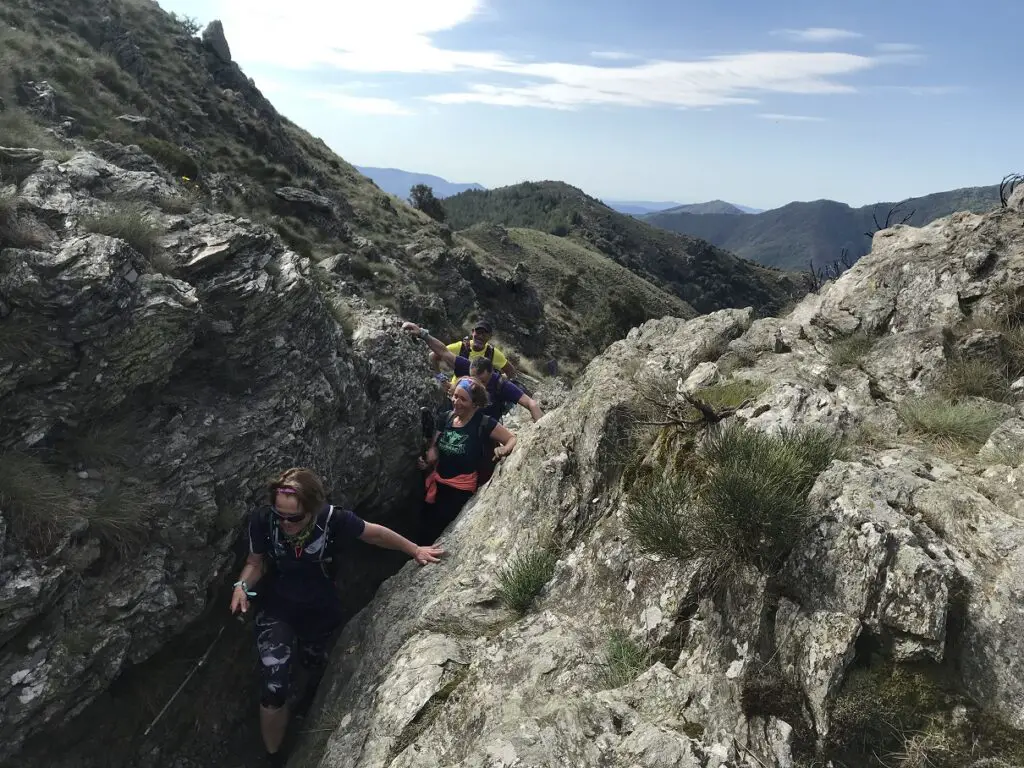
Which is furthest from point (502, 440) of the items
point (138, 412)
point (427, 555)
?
point (138, 412)

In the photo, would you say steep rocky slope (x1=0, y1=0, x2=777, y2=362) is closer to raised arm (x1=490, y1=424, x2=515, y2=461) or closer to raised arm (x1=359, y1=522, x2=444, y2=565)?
raised arm (x1=490, y1=424, x2=515, y2=461)

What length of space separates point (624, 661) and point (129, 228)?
759 cm

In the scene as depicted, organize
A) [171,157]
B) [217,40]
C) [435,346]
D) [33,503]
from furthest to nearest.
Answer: [217,40], [171,157], [435,346], [33,503]

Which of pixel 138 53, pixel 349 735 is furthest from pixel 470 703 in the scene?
pixel 138 53

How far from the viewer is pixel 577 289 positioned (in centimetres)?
7856

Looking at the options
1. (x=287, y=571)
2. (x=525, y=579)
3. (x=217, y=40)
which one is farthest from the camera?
(x=217, y=40)

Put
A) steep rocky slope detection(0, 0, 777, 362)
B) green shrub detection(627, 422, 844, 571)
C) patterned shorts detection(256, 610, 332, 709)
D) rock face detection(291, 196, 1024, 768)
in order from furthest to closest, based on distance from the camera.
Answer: steep rocky slope detection(0, 0, 777, 362), patterned shorts detection(256, 610, 332, 709), green shrub detection(627, 422, 844, 571), rock face detection(291, 196, 1024, 768)

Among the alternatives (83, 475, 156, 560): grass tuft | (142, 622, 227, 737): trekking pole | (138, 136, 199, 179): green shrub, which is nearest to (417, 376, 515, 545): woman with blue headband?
(142, 622, 227, 737): trekking pole

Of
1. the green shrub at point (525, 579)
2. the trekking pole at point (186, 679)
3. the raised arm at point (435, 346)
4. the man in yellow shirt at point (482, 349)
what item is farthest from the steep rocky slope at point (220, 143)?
the green shrub at point (525, 579)

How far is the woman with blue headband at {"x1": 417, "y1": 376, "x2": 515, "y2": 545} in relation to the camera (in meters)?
8.46

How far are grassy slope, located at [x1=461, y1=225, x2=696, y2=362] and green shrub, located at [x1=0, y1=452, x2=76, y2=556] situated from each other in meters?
44.2

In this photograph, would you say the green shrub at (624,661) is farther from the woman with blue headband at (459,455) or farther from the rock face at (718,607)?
the woman with blue headband at (459,455)

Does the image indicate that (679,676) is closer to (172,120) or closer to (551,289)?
(172,120)

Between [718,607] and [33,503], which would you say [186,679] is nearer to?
[33,503]
